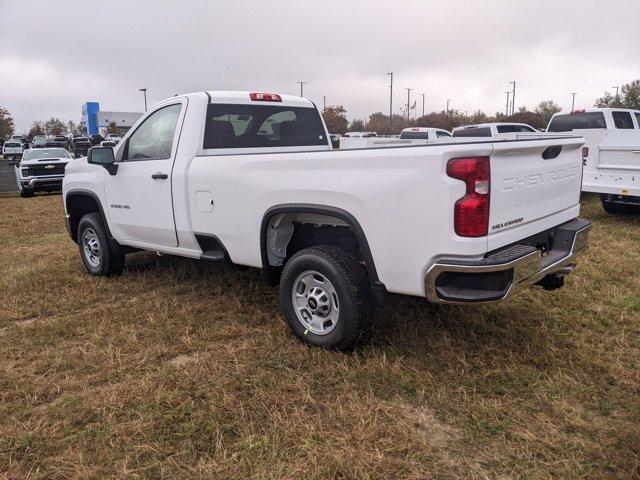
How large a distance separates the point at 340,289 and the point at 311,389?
0.67m

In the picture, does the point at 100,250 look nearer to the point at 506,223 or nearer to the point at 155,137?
the point at 155,137

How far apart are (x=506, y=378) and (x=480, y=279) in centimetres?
80

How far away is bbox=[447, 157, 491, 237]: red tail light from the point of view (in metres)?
2.95

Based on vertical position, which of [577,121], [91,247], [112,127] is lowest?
[91,247]

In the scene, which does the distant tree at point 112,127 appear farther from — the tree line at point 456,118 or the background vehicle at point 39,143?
the tree line at point 456,118

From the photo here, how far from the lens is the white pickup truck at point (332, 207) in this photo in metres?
3.05

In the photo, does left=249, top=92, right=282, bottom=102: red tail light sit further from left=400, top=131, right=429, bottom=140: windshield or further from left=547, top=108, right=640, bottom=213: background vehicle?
left=400, top=131, right=429, bottom=140: windshield

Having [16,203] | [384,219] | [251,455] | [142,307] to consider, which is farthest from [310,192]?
[16,203]

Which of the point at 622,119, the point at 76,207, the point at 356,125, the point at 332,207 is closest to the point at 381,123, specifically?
the point at 356,125

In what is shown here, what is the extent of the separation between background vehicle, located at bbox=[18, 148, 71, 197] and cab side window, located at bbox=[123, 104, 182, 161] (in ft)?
41.4

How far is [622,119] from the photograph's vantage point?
1265 centimetres

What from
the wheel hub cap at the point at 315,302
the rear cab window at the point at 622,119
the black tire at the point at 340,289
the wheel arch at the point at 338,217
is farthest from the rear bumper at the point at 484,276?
the rear cab window at the point at 622,119

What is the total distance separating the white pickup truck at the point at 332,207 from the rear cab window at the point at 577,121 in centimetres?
920

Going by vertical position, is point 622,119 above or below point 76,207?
above
